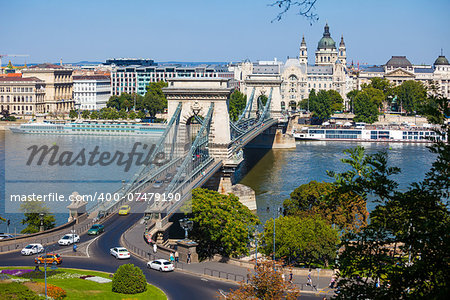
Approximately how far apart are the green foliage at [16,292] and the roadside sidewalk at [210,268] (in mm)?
7419

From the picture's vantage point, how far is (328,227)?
3142 cm

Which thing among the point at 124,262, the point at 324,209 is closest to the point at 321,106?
the point at 324,209

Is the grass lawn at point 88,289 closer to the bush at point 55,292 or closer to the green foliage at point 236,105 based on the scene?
the bush at point 55,292

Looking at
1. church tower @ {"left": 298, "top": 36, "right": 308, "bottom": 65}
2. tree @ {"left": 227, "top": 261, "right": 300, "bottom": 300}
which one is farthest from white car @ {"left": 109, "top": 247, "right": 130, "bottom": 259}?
church tower @ {"left": 298, "top": 36, "right": 308, "bottom": 65}

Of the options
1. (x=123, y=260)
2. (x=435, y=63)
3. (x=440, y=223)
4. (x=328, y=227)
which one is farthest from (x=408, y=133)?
(x=440, y=223)

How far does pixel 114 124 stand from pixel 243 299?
93.5m

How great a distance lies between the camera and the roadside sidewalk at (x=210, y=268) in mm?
24703

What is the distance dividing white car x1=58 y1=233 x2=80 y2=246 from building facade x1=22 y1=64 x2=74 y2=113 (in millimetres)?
104879

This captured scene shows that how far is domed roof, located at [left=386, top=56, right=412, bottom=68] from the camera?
153 metres

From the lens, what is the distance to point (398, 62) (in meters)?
155

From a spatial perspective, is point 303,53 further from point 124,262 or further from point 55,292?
point 55,292

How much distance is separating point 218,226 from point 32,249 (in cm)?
825

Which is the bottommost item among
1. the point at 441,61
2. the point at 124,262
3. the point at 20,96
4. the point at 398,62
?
the point at 124,262

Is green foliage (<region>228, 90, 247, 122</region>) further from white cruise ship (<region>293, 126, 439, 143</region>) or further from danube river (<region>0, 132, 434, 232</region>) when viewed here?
danube river (<region>0, 132, 434, 232</region>)
